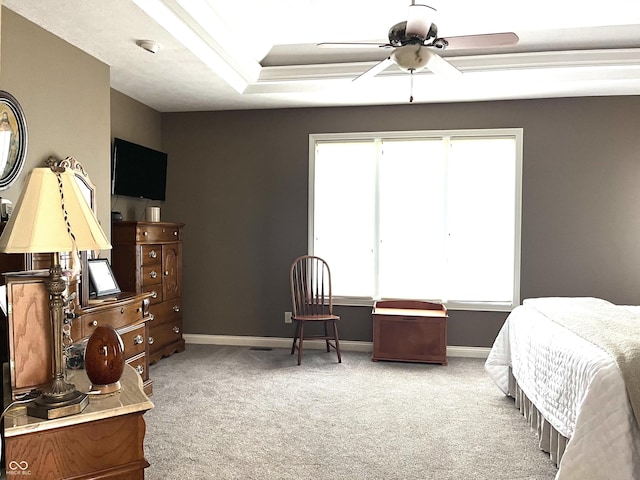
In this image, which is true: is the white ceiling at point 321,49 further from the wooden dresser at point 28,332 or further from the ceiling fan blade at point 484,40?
the wooden dresser at point 28,332

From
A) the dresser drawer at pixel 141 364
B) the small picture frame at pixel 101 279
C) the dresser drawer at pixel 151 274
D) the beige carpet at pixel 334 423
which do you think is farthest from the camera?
the dresser drawer at pixel 151 274

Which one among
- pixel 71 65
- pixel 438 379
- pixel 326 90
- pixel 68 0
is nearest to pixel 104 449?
pixel 68 0

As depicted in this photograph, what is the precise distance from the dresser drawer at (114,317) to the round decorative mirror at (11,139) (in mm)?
942

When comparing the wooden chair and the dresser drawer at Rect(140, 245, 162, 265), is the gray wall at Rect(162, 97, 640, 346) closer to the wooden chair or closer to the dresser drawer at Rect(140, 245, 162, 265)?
the wooden chair

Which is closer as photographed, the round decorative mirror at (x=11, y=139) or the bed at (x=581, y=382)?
the bed at (x=581, y=382)

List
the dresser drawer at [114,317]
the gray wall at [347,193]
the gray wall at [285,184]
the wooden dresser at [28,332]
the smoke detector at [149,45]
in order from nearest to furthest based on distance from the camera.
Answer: the wooden dresser at [28,332] < the dresser drawer at [114,317] < the smoke detector at [149,45] < the gray wall at [285,184] < the gray wall at [347,193]

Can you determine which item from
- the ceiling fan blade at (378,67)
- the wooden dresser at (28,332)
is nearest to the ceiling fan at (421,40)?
the ceiling fan blade at (378,67)

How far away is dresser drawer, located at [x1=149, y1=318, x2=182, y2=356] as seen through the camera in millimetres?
4543

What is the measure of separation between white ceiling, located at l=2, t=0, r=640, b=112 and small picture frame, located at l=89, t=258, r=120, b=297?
1.56 m

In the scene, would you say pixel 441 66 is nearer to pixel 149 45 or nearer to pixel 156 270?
pixel 149 45

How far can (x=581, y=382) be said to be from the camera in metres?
2.22

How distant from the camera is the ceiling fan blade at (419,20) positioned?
2510 millimetres

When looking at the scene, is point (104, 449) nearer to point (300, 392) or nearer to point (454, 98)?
point (300, 392)

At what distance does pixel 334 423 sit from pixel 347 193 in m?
2.61
